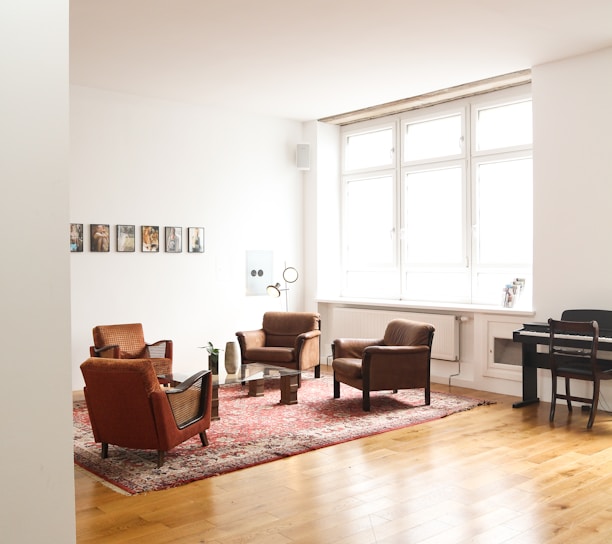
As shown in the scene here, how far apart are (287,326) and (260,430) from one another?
2.54m

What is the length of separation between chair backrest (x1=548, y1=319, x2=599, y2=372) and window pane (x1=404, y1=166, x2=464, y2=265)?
231cm

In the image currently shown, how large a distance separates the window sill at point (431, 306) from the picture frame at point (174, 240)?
7.01ft

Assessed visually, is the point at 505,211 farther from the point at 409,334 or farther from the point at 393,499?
the point at 393,499

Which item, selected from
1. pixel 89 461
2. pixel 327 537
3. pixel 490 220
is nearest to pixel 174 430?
pixel 89 461

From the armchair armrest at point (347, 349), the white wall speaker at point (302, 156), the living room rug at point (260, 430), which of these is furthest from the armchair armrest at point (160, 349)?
the white wall speaker at point (302, 156)

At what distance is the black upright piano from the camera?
229 inches

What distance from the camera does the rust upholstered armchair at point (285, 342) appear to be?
7387mm

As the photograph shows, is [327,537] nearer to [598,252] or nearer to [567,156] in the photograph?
[598,252]

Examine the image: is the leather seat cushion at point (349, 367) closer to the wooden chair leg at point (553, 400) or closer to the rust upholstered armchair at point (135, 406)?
the wooden chair leg at point (553, 400)

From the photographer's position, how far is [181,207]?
323 inches

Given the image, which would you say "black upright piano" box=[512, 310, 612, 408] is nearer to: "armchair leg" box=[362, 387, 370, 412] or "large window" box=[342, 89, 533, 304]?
"large window" box=[342, 89, 533, 304]

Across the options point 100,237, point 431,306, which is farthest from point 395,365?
point 100,237

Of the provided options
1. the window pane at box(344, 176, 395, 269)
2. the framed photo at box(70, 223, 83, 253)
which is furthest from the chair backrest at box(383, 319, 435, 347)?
the framed photo at box(70, 223, 83, 253)

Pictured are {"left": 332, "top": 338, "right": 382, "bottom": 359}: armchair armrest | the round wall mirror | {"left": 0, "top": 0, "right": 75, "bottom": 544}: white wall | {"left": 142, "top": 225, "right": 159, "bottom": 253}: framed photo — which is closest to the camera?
{"left": 0, "top": 0, "right": 75, "bottom": 544}: white wall
